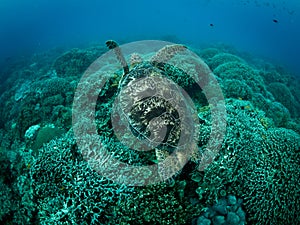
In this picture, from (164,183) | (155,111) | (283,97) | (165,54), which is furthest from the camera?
(283,97)

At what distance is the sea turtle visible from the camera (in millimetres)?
3043

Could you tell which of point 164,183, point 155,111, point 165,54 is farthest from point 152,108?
point 165,54

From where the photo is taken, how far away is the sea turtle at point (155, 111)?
3.04 m

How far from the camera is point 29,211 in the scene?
3789mm

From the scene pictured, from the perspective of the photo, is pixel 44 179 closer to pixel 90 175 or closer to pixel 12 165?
pixel 90 175

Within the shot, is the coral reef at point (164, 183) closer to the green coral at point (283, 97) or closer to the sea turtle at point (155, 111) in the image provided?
the sea turtle at point (155, 111)

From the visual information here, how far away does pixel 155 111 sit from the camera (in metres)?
3.27

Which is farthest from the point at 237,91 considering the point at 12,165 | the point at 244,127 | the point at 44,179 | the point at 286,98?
the point at 12,165

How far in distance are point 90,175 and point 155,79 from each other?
2145 millimetres

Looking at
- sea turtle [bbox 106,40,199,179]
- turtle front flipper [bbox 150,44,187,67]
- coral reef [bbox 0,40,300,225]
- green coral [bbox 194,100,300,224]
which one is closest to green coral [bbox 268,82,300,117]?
coral reef [bbox 0,40,300,225]

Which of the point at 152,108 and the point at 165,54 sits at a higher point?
the point at 165,54

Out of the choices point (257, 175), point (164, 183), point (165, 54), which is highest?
point (165, 54)

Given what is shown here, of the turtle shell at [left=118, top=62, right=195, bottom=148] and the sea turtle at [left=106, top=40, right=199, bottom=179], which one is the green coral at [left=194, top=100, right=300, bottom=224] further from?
the turtle shell at [left=118, top=62, right=195, bottom=148]

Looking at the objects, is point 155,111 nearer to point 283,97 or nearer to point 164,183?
point 164,183
